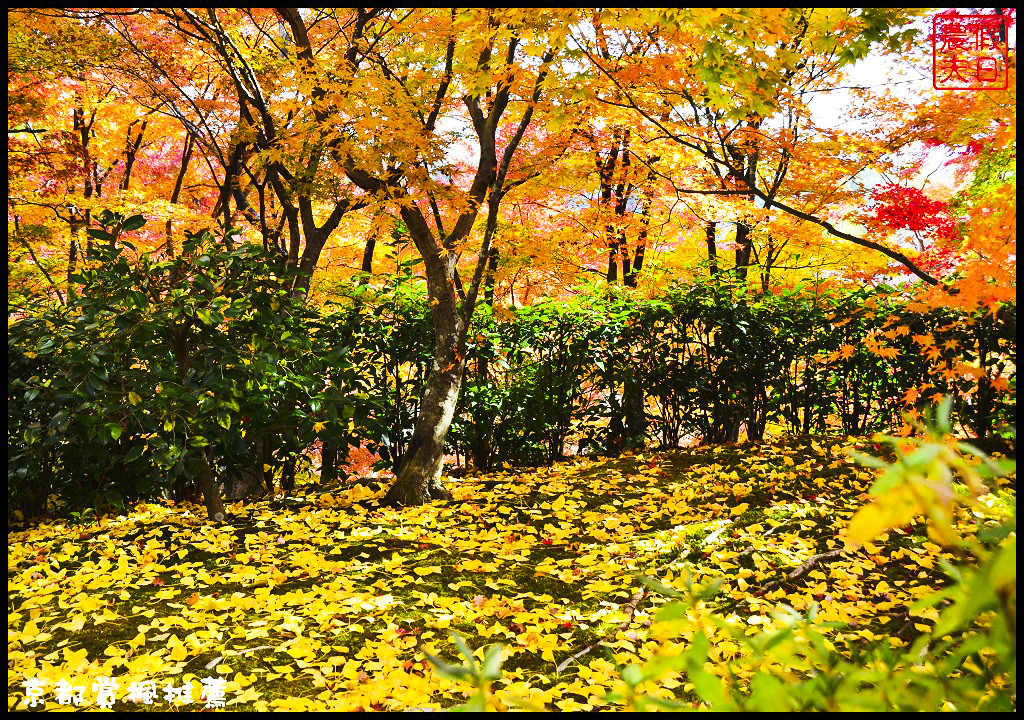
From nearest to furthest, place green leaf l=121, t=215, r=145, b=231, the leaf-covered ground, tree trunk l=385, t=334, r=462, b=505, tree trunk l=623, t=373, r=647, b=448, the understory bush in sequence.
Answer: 1. the leaf-covered ground
2. green leaf l=121, t=215, r=145, b=231
3. the understory bush
4. tree trunk l=385, t=334, r=462, b=505
5. tree trunk l=623, t=373, r=647, b=448

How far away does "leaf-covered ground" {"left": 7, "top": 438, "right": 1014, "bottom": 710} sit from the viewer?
2.87 metres

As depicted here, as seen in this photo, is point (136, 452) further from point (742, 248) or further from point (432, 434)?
point (742, 248)

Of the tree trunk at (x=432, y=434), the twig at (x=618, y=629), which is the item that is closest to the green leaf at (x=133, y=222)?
the tree trunk at (x=432, y=434)

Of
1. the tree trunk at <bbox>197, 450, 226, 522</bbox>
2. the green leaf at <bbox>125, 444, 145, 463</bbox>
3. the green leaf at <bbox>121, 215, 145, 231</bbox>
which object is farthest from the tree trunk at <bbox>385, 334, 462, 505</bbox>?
the green leaf at <bbox>121, 215, 145, 231</bbox>

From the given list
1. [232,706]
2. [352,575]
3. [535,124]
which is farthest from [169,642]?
[535,124]

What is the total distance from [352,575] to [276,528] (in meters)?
1.16

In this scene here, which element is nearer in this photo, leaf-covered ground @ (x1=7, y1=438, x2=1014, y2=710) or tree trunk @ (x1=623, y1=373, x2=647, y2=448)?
leaf-covered ground @ (x1=7, y1=438, x2=1014, y2=710)

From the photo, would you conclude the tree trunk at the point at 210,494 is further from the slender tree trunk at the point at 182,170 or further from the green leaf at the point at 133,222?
the slender tree trunk at the point at 182,170

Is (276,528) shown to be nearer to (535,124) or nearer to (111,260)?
Result: (111,260)

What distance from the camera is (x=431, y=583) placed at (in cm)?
391

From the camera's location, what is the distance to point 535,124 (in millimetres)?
8695

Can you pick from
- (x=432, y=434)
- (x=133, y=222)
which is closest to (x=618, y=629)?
(x=432, y=434)

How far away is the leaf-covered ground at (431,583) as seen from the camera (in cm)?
287

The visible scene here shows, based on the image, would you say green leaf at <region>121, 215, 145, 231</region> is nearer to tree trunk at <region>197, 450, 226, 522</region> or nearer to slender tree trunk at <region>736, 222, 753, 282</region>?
tree trunk at <region>197, 450, 226, 522</region>
